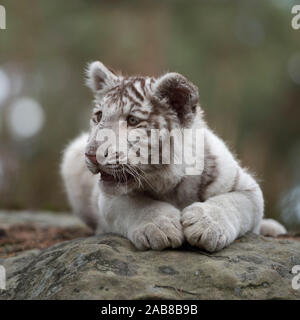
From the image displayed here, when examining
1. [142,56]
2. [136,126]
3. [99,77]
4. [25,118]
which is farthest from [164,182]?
[25,118]

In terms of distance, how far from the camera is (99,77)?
4.39m

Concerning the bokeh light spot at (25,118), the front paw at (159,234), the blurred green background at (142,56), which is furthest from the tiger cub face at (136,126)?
the bokeh light spot at (25,118)

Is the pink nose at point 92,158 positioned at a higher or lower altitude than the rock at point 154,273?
higher

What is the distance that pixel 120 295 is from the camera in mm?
2768

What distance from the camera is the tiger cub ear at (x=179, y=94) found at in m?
3.63

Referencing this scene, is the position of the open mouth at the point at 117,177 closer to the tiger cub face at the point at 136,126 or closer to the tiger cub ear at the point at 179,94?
the tiger cub face at the point at 136,126

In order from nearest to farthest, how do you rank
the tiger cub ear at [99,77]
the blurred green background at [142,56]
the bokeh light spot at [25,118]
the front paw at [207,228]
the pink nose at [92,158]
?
the front paw at [207,228] → the pink nose at [92,158] → the tiger cub ear at [99,77] → the bokeh light spot at [25,118] → the blurred green background at [142,56]

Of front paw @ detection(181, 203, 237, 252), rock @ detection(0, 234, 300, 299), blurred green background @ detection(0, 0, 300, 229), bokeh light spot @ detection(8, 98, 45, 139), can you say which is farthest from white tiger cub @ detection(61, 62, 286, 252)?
bokeh light spot @ detection(8, 98, 45, 139)

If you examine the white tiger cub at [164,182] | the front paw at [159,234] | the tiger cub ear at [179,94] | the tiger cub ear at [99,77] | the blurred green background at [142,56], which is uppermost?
the blurred green background at [142,56]

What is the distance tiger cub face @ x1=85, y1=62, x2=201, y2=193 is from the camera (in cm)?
346

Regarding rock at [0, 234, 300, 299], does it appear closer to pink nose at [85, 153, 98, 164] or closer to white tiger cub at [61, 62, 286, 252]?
white tiger cub at [61, 62, 286, 252]

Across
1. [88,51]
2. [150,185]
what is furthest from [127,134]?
[88,51]

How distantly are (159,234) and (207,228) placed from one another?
0.37m

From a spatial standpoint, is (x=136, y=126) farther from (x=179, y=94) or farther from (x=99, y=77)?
(x=99, y=77)
